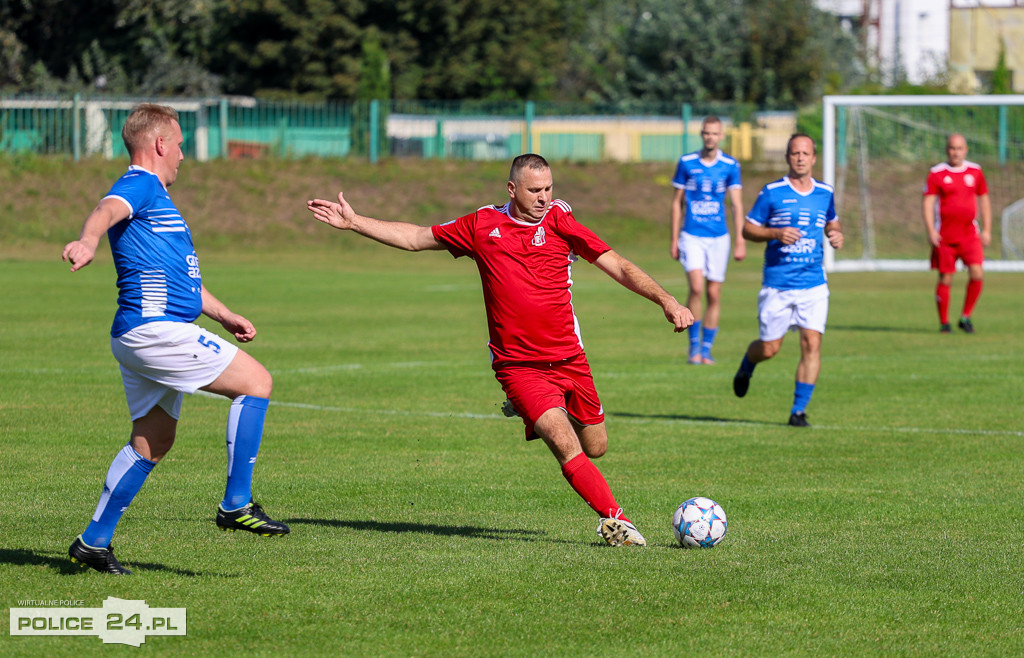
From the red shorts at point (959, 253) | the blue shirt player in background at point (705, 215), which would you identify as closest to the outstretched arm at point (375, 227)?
the blue shirt player in background at point (705, 215)

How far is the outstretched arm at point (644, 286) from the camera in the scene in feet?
20.2

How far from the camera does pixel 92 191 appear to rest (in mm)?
36656

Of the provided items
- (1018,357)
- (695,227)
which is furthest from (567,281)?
(1018,357)

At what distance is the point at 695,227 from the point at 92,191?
25618 mm

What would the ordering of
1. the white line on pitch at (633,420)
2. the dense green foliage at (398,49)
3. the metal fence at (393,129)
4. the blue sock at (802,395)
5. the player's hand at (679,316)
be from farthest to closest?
the dense green foliage at (398,49) < the metal fence at (393,129) < the blue sock at (802,395) < the white line on pitch at (633,420) < the player's hand at (679,316)

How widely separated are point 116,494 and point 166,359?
66 centimetres

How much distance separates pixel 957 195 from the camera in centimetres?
1803

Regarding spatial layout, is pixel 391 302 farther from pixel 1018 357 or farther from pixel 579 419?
pixel 579 419

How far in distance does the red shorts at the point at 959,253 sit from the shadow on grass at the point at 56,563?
14.6m

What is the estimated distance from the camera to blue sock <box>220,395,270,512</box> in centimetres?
612

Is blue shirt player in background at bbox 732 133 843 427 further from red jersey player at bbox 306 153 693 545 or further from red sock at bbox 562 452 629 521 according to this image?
red sock at bbox 562 452 629 521

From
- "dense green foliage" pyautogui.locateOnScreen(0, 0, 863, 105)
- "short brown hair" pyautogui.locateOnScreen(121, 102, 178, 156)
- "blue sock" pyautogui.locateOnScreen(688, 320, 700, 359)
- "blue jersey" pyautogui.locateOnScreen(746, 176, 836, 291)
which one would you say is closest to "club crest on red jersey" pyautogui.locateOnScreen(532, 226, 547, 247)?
"short brown hair" pyautogui.locateOnScreen(121, 102, 178, 156)

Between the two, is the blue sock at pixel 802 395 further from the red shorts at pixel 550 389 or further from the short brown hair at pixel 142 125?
the short brown hair at pixel 142 125

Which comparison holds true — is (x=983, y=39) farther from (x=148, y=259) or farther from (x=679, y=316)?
(x=148, y=259)
